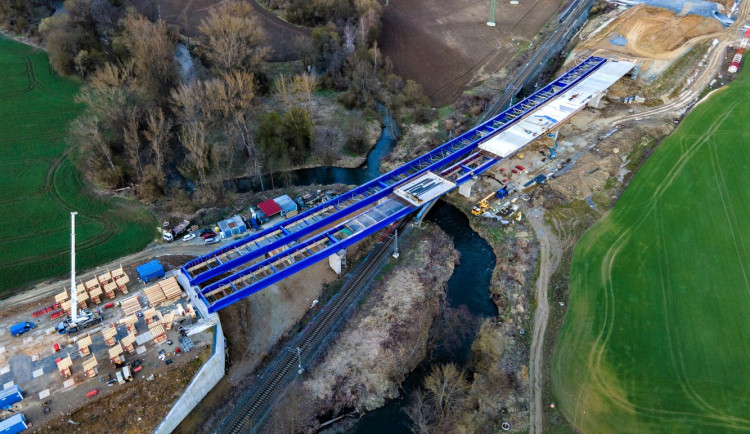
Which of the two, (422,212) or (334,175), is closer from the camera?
(422,212)

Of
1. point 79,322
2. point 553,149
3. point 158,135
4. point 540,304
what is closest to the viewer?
point 79,322

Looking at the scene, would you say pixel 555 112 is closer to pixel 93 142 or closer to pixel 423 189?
pixel 423 189

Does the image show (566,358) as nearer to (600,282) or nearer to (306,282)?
(600,282)

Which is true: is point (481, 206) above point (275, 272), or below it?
below

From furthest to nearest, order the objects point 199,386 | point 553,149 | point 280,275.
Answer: point 553,149
point 280,275
point 199,386

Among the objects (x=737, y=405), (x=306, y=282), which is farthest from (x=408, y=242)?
(x=737, y=405)

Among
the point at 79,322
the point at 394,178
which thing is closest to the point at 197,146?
the point at 79,322

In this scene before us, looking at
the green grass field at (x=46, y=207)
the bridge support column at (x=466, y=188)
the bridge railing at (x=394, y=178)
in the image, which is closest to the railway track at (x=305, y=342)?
the bridge railing at (x=394, y=178)

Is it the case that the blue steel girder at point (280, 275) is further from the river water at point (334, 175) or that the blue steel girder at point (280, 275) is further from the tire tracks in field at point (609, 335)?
the tire tracks in field at point (609, 335)
